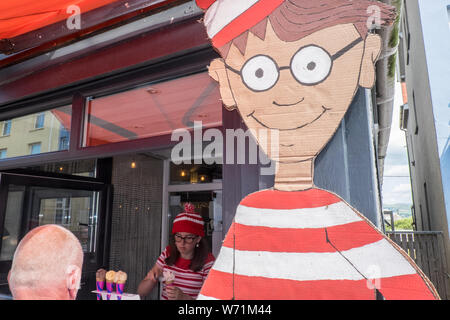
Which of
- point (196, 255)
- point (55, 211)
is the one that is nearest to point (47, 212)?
point (55, 211)

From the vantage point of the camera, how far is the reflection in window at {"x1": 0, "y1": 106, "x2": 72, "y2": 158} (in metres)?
2.12

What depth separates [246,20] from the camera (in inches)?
48.7

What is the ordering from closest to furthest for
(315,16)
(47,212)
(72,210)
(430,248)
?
(315,16) < (47,212) < (72,210) < (430,248)

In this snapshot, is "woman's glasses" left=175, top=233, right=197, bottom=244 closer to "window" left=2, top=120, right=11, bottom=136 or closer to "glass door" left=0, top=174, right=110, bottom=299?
"glass door" left=0, top=174, right=110, bottom=299

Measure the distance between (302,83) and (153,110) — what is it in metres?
1.41

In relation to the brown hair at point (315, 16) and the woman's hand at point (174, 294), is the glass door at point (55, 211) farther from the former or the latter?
the brown hair at point (315, 16)

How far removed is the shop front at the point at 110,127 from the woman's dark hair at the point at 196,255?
2.16ft

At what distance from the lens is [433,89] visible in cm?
159

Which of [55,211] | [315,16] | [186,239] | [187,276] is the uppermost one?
[315,16]

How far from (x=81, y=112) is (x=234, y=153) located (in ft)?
4.00

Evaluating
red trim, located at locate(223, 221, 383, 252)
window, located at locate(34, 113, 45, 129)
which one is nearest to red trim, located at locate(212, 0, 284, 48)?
red trim, located at locate(223, 221, 383, 252)

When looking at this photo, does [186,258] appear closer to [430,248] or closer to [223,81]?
[223,81]

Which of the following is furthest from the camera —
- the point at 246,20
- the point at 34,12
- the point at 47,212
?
the point at 47,212

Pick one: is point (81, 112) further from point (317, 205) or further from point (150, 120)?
point (317, 205)
